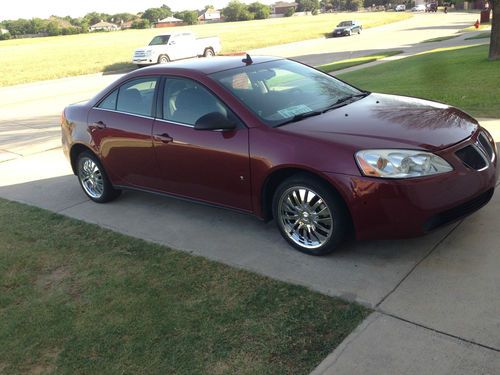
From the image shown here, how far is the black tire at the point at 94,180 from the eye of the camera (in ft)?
19.2

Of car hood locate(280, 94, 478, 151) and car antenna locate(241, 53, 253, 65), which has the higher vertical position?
car antenna locate(241, 53, 253, 65)

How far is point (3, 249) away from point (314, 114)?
3.24 metres

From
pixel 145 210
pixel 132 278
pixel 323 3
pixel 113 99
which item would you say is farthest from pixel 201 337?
pixel 323 3

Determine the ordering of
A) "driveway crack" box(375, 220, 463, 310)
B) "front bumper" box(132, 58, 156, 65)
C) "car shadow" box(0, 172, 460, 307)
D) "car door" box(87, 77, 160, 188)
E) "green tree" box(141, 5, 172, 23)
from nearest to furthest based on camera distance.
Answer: "driveway crack" box(375, 220, 463, 310) → "car shadow" box(0, 172, 460, 307) → "car door" box(87, 77, 160, 188) → "front bumper" box(132, 58, 156, 65) → "green tree" box(141, 5, 172, 23)

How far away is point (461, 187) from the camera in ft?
12.0

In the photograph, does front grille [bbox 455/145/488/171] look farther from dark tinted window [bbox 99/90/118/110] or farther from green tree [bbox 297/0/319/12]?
green tree [bbox 297/0/319/12]

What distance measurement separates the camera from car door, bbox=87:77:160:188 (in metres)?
5.10

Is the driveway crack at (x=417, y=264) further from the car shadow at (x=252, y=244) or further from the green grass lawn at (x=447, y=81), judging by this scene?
the green grass lawn at (x=447, y=81)

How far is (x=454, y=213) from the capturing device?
12.2ft

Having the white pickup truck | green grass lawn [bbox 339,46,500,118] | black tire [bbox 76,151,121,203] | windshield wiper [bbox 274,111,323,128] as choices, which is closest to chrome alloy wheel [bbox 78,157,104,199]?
black tire [bbox 76,151,121,203]

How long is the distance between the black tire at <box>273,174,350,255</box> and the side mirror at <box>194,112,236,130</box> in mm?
674

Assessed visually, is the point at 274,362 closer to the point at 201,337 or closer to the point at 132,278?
the point at 201,337

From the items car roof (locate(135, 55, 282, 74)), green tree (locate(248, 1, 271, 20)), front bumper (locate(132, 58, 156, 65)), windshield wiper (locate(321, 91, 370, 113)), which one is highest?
green tree (locate(248, 1, 271, 20))

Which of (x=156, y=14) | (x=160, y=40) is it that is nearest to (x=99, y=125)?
(x=160, y=40)
